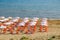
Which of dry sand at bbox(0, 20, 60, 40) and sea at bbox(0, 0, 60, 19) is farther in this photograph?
sea at bbox(0, 0, 60, 19)

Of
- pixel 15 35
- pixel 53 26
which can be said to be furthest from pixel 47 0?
pixel 15 35

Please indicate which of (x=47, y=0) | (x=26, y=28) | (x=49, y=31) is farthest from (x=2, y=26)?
(x=47, y=0)

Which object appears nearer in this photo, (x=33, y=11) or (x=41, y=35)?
(x=41, y=35)

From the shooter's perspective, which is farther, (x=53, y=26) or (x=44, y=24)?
(x=53, y=26)

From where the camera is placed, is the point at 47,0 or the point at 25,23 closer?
the point at 25,23

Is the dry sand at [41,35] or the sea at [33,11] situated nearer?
the dry sand at [41,35]

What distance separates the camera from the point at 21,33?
9.94 metres

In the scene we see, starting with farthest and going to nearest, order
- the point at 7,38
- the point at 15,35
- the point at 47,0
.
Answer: the point at 47,0
the point at 15,35
the point at 7,38

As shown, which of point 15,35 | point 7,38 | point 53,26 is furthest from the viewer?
point 53,26

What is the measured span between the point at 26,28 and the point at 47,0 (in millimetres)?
16613

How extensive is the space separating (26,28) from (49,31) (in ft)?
3.14

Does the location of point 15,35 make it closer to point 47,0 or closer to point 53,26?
point 53,26

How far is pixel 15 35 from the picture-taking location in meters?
9.53

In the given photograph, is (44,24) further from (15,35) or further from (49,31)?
(15,35)
